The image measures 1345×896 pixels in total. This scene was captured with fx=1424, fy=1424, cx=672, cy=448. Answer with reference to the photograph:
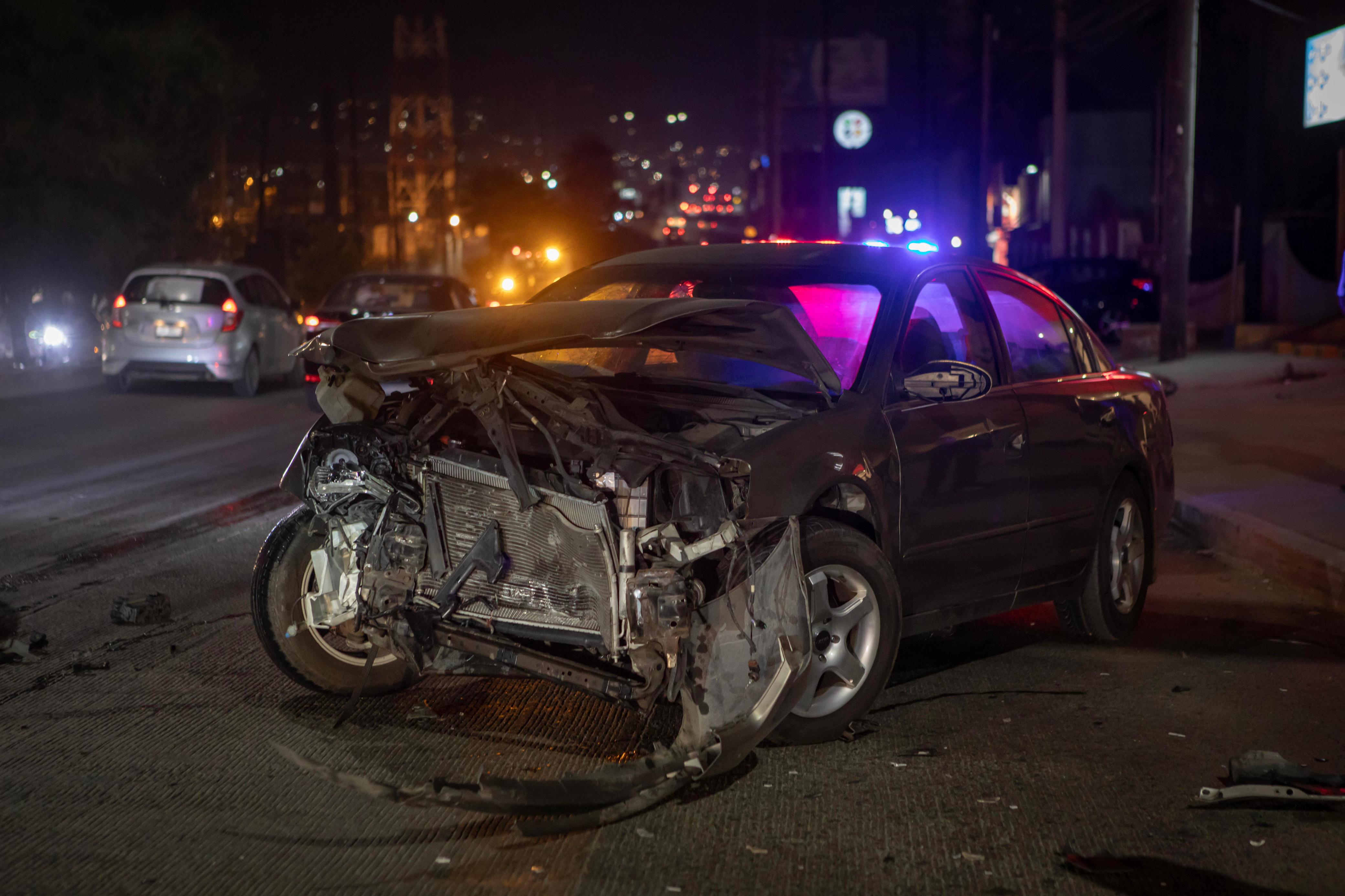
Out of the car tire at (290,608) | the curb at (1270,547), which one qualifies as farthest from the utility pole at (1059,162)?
the car tire at (290,608)

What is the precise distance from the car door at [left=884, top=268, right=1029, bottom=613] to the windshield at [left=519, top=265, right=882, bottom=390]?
7.9 inches

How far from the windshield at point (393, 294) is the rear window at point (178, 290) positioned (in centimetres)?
134

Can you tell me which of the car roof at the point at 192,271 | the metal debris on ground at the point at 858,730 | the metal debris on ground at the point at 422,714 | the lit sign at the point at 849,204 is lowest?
the metal debris on ground at the point at 858,730

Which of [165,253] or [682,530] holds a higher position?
[165,253]

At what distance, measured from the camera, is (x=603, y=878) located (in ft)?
12.1

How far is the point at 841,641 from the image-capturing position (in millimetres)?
4770

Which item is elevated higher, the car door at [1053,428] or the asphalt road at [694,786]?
the car door at [1053,428]

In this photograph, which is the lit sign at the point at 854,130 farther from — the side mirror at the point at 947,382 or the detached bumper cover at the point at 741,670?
the detached bumper cover at the point at 741,670

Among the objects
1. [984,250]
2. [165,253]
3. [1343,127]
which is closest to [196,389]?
[165,253]

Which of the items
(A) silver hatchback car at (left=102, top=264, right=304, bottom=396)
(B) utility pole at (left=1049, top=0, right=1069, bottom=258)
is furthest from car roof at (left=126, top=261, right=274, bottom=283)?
(B) utility pole at (left=1049, top=0, right=1069, bottom=258)

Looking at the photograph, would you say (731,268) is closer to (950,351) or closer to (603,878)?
(950,351)

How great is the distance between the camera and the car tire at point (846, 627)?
4.64 m

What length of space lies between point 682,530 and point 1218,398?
583 inches

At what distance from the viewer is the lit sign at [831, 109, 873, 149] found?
100 metres
